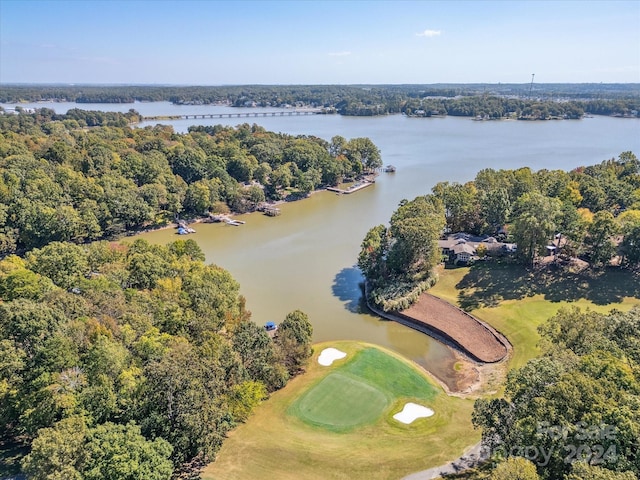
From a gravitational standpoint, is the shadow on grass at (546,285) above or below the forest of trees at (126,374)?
below

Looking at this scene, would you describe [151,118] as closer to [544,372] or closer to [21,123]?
[21,123]

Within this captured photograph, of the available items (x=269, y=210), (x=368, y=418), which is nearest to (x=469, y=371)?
(x=368, y=418)

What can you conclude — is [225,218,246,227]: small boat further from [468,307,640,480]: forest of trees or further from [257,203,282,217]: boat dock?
[468,307,640,480]: forest of trees

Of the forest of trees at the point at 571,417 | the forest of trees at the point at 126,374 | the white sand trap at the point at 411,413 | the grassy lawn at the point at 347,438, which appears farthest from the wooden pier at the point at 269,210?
the forest of trees at the point at 571,417

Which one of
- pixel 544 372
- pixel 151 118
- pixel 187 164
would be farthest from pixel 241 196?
pixel 151 118

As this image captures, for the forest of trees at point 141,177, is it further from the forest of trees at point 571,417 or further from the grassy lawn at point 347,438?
the forest of trees at point 571,417

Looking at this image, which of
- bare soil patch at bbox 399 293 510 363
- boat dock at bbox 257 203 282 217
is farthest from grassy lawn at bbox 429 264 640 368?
boat dock at bbox 257 203 282 217
